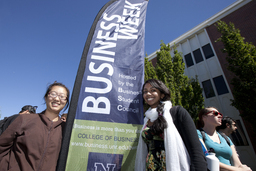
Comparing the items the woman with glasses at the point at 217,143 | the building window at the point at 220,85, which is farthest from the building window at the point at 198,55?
the woman with glasses at the point at 217,143

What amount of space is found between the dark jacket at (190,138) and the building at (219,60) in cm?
1050

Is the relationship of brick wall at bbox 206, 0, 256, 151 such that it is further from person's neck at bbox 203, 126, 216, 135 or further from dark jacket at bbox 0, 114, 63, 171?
dark jacket at bbox 0, 114, 63, 171

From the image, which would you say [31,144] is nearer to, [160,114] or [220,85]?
[160,114]

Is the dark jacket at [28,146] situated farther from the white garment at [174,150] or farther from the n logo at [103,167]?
the white garment at [174,150]

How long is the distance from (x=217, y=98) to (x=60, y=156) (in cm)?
1316

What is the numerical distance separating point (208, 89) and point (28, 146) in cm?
1389

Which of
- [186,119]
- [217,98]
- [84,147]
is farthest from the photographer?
[217,98]

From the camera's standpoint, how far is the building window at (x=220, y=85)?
37.9 ft

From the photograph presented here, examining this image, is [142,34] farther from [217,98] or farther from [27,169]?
[217,98]

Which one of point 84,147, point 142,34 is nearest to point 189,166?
point 84,147

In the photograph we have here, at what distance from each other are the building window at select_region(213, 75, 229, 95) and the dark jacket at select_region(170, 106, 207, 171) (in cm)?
1249

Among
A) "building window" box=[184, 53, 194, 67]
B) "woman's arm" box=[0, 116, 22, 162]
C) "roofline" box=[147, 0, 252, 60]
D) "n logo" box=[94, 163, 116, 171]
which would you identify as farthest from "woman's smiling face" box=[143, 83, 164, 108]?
"building window" box=[184, 53, 194, 67]

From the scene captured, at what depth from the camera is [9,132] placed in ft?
5.11

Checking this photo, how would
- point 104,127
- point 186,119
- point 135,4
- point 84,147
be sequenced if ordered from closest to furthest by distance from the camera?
1. point 186,119
2. point 84,147
3. point 104,127
4. point 135,4
